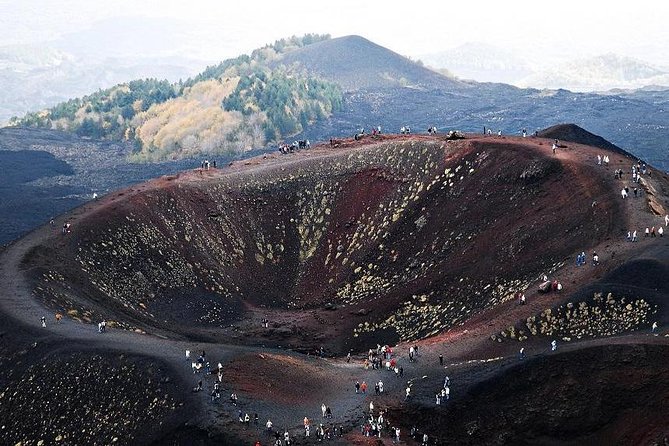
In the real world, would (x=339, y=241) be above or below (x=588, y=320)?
below

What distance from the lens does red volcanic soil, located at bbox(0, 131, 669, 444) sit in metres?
53.0

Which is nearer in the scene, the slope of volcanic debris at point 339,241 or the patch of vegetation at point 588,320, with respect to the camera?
the patch of vegetation at point 588,320

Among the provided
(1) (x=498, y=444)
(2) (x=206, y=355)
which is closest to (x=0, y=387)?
(2) (x=206, y=355)

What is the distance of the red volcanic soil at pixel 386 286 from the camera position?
5297 cm

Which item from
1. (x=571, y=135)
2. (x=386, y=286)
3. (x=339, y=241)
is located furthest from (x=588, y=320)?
(x=571, y=135)

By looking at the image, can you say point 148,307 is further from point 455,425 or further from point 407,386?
point 455,425

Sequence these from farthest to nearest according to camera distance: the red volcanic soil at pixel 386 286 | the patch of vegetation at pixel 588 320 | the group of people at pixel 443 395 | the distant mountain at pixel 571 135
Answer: the distant mountain at pixel 571 135
the patch of vegetation at pixel 588 320
the group of people at pixel 443 395
the red volcanic soil at pixel 386 286

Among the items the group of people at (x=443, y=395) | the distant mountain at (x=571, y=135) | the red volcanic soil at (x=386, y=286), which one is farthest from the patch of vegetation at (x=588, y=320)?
the distant mountain at (x=571, y=135)

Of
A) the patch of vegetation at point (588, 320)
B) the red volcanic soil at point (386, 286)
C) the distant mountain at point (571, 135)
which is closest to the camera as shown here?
the red volcanic soil at point (386, 286)

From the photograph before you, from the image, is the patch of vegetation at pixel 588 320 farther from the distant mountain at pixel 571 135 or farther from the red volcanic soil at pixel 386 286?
the distant mountain at pixel 571 135

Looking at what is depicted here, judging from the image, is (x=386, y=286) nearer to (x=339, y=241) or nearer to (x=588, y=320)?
(x=339, y=241)

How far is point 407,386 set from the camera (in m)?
59.2

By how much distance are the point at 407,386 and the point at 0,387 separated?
31.3 metres

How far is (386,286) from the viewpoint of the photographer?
90.1 meters
